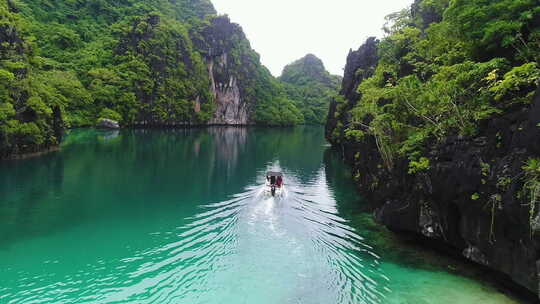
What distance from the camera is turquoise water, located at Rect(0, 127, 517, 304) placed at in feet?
38.0

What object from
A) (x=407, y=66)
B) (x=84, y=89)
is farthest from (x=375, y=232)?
(x=84, y=89)

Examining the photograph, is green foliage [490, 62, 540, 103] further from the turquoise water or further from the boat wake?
the boat wake

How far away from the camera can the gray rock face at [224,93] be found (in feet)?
390

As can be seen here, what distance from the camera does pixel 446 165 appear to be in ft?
42.2

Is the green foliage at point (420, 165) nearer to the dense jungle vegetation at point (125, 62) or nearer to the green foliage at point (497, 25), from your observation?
the green foliage at point (497, 25)

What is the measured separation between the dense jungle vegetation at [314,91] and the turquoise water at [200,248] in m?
135

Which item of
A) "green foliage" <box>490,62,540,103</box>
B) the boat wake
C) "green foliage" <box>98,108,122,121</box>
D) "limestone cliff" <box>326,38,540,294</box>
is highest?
"green foliage" <box>98,108,122,121</box>

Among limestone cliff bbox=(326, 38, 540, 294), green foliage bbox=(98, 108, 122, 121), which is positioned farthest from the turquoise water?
green foliage bbox=(98, 108, 122, 121)

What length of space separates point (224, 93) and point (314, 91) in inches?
2839

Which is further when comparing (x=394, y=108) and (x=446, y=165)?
(x=394, y=108)

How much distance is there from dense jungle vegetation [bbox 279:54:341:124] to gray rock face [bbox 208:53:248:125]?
4793 centimetres

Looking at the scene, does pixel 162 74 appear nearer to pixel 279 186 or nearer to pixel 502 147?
pixel 279 186

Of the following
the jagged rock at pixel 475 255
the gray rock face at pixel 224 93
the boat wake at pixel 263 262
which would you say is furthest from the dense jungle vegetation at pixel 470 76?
the gray rock face at pixel 224 93

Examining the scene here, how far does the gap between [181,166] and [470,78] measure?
31.8m
